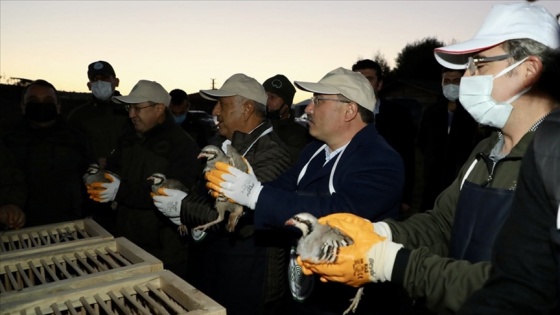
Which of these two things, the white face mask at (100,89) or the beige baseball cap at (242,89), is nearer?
the beige baseball cap at (242,89)

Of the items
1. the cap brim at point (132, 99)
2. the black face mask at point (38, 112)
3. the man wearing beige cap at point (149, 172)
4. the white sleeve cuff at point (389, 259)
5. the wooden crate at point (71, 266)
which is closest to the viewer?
the white sleeve cuff at point (389, 259)

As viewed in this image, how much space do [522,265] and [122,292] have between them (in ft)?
6.44

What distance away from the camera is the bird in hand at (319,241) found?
5.93 ft

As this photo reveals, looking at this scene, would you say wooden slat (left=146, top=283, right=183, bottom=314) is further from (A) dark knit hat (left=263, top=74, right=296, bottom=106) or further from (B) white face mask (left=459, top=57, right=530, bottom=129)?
(A) dark knit hat (left=263, top=74, right=296, bottom=106)

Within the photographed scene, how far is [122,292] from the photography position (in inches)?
90.8

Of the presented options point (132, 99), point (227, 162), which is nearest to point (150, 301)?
point (227, 162)

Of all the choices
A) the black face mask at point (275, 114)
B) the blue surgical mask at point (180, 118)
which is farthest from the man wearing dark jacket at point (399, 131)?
the blue surgical mask at point (180, 118)

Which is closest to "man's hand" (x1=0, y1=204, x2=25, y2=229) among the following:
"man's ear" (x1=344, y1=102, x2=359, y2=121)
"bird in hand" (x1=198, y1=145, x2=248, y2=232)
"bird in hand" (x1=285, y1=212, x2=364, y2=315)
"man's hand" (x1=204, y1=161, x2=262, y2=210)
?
"bird in hand" (x1=198, y1=145, x2=248, y2=232)

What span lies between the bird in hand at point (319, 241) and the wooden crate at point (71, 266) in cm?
117

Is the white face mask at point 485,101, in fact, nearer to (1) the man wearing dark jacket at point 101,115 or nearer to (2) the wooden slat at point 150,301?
(2) the wooden slat at point 150,301

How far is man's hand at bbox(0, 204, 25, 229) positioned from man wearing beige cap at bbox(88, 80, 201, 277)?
→ 0.74 m

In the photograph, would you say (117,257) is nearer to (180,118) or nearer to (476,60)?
(476,60)

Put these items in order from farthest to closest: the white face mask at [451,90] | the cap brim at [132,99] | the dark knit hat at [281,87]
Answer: the dark knit hat at [281,87]
the white face mask at [451,90]
the cap brim at [132,99]

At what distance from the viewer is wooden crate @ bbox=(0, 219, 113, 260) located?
11.0 feet
